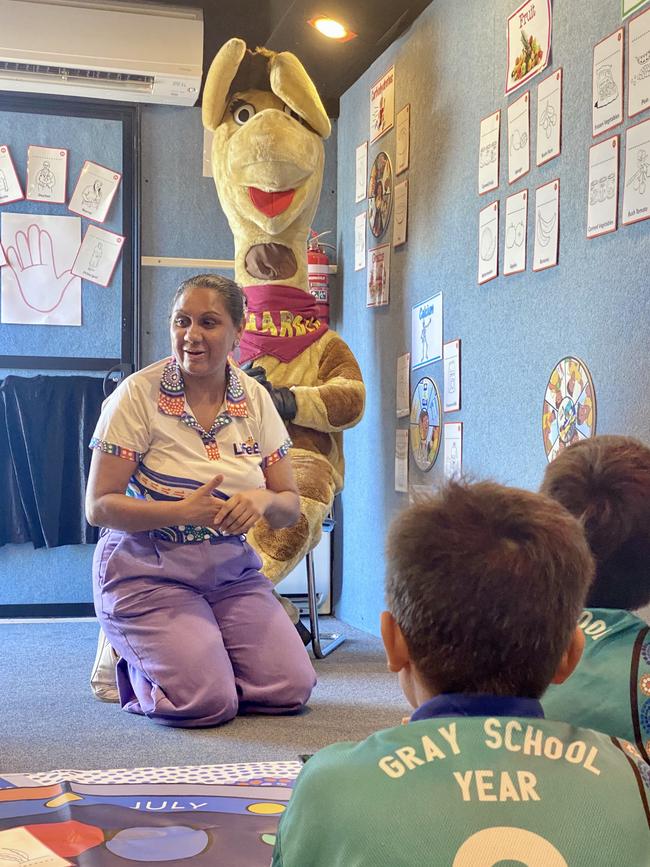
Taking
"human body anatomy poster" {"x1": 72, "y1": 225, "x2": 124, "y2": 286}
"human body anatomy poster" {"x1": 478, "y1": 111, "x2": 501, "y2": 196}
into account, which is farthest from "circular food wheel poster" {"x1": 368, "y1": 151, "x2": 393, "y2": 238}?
"human body anatomy poster" {"x1": 72, "y1": 225, "x2": 124, "y2": 286}

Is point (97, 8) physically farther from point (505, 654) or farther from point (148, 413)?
point (505, 654)

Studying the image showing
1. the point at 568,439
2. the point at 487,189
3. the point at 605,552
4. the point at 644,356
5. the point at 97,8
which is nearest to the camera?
the point at 605,552

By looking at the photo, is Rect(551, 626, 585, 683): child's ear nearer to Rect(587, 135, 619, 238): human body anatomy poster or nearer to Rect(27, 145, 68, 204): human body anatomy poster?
Rect(587, 135, 619, 238): human body anatomy poster

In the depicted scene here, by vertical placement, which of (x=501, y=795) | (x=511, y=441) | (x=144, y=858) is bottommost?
(x=144, y=858)

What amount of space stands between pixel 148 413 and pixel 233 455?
0.65 feet

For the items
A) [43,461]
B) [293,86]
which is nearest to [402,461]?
[293,86]

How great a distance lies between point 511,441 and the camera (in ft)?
6.82

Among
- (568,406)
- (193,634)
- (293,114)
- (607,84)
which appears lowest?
(193,634)

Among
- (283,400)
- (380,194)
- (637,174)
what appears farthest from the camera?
(380,194)

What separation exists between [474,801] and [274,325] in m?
2.12

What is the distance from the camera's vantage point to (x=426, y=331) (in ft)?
8.34

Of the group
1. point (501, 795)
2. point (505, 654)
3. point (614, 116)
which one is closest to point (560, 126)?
point (614, 116)

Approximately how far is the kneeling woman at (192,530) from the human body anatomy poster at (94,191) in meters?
1.36

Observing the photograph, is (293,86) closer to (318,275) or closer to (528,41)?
(318,275)
